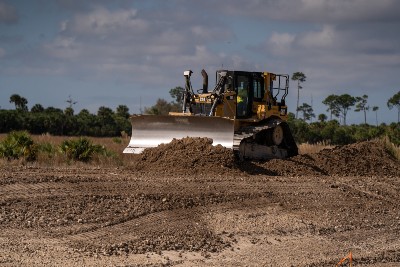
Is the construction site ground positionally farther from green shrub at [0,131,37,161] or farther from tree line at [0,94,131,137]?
tree line at [0,94,131,137]

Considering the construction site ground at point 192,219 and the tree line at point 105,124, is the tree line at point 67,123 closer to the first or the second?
the tree line at point 105,124

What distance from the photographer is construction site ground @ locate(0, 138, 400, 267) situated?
10250 millimetres

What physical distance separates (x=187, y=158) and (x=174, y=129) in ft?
→ 7.48

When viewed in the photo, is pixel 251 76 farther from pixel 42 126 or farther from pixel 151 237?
pixel 42 126

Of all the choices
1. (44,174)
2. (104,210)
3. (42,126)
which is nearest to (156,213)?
(104,210)

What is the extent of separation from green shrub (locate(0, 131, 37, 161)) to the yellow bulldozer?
308cm

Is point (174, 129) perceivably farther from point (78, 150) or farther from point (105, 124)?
point (105, 124)

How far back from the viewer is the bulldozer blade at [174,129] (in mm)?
19430

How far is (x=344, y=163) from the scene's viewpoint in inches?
835

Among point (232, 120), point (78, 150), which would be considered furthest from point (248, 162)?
point (78, 150)

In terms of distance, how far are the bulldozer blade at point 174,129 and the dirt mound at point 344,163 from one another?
1.38 metres

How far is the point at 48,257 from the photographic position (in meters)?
9.59

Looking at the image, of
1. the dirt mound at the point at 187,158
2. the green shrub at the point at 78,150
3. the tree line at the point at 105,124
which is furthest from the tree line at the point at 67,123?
the dirt mound at the point at 187,158

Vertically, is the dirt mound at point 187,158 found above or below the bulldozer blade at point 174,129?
below
